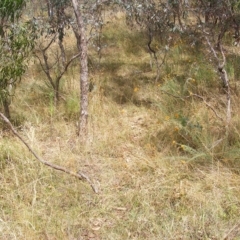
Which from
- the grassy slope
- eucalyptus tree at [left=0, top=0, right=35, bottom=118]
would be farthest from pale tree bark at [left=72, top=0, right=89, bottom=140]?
eucalyptus tree at [left=0, top=0, right=35, bottom=118]

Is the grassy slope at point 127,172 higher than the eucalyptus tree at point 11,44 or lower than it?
lower

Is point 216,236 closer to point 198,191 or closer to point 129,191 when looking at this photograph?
point 198,191

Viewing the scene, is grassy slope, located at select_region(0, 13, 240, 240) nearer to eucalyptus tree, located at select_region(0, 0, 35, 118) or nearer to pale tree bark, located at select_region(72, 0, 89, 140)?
pale tree bark, located at select_region(72, 0, 89, 140)

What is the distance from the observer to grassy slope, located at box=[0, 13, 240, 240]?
2.56 meters

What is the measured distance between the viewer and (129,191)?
2.91 m

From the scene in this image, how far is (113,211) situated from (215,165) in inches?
40.3

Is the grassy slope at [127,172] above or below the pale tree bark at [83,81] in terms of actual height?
below

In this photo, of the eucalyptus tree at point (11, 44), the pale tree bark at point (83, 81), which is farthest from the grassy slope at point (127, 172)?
the eucalyptus tree at point (11, 44)

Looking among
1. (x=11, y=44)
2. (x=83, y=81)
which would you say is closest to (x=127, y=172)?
(x=83, y=81)

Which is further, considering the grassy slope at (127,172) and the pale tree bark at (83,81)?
the pale tree bark at (83,81)

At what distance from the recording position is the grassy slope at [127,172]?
2.56 meters

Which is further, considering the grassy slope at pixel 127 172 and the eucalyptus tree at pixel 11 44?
the eucalyptus tree at pixel 11 44

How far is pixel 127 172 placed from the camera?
321 cm

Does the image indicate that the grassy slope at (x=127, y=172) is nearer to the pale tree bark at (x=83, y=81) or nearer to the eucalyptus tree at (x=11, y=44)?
the pale tree bark at (x=83, y=81)
